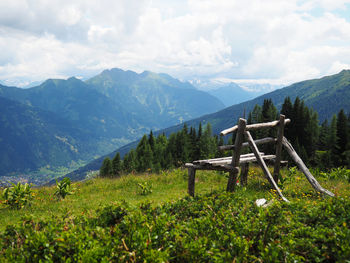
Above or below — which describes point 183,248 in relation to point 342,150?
above

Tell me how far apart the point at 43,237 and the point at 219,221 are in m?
3.26

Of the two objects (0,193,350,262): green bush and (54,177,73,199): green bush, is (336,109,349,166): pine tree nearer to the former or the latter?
(54,177,73,199): green bush

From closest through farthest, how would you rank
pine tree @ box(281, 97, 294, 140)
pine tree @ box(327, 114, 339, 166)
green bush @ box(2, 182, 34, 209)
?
1. green bush @ box(2, 182, 34, 209)
2. pine tree @ box(327, 114, 339, 166)
3. pine tree @ box(281, 97, 294, 140)

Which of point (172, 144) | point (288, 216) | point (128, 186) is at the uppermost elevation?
point (288, 216)

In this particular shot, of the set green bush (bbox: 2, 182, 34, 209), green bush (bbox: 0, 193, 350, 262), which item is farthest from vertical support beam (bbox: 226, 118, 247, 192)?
green bush (bbox: 2, 182, 34, 209)

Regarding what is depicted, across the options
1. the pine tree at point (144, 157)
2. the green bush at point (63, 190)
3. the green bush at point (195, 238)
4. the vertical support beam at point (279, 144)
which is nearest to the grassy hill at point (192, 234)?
the green bush at point (195, 238)

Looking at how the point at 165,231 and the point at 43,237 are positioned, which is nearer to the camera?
the point at 43,237

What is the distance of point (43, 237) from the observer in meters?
4.00

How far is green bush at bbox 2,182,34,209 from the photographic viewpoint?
1034cm

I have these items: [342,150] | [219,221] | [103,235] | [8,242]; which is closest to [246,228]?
[219,221]

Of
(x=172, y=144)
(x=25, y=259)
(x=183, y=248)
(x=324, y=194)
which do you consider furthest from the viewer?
(x=172, y=144)

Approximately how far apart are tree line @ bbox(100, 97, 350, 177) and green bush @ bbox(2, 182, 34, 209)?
24.1 metres

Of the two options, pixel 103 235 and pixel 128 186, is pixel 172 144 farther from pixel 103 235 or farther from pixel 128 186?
pixel 103 235

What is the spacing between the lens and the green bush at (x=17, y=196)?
1034cm
